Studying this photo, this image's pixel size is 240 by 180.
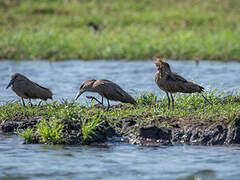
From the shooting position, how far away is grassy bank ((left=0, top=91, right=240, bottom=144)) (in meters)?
9.98

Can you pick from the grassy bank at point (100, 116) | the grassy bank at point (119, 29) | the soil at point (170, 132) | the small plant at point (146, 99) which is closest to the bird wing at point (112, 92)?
the grassy bank at point (100, 116)

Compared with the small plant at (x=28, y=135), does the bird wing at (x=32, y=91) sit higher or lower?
higher

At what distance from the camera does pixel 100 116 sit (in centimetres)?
1026

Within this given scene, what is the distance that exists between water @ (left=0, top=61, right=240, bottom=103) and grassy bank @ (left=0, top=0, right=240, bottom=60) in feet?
1.83

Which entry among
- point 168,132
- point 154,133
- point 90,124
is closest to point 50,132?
point 90,124

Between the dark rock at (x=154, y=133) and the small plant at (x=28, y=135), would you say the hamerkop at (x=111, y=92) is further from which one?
the small plant at (x=28, y=135)

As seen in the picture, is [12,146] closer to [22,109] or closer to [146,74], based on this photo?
[22,109]

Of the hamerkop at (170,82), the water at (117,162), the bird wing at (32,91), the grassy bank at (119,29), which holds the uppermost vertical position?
the grassy bank at (119,29)

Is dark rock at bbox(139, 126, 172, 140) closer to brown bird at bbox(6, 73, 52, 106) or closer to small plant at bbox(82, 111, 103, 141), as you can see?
small plant at bbox(82, 111, 103, 141)

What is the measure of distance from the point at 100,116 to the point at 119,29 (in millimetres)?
15479

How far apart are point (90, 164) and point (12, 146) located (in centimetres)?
189

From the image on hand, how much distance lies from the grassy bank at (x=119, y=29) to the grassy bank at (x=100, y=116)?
9.91 m

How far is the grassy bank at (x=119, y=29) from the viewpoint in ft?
71.9

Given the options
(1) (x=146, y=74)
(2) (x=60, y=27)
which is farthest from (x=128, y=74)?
(2) (x=60, y=27)
